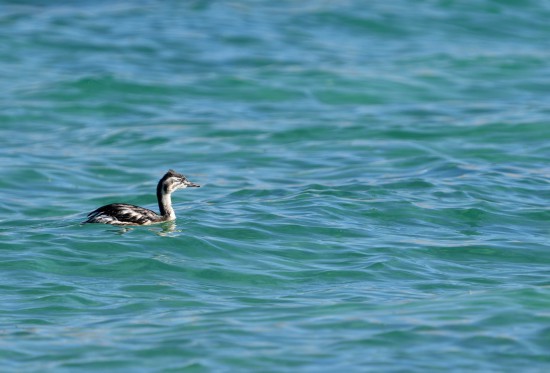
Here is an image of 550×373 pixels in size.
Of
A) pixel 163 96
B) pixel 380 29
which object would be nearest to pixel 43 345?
pixel 163 96

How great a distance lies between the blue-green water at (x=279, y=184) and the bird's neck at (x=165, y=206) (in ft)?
0.95

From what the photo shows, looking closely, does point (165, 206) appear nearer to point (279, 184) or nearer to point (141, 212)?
point (141, 212)

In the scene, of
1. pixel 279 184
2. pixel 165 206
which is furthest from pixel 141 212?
pixel 279 184

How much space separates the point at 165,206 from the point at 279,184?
2.70 meters

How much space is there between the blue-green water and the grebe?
0.27 m

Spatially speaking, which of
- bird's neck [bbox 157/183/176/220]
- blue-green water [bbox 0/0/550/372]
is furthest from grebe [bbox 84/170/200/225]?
blue-green water [bbox 0/0/550/372]

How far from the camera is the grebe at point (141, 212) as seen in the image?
15.2 metres

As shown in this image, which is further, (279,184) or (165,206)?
(279,184)

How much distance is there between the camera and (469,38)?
28.4 m

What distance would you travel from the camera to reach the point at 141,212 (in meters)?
15.7

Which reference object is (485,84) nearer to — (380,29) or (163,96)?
(380,29)

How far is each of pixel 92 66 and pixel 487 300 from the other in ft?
49.3

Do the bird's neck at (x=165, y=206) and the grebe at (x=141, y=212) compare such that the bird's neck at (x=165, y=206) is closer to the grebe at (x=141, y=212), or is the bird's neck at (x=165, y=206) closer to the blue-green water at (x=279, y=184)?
the grebe at (x=141, y=212)

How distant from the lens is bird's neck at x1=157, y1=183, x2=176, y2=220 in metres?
15.9
